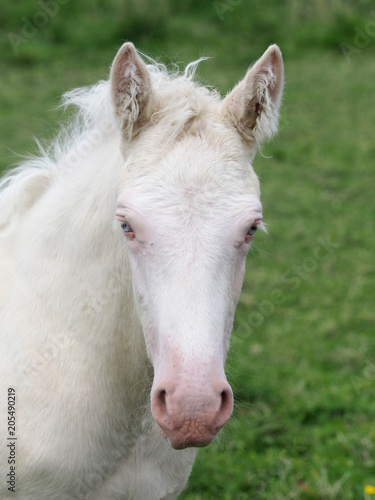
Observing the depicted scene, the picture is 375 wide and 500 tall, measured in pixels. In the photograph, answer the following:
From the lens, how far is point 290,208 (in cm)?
786

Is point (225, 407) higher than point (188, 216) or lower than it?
lower

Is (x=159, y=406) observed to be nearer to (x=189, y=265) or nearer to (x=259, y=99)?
(x=189, y=265)

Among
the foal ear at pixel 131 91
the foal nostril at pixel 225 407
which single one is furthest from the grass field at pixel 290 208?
the foal ear at pixel 131 91

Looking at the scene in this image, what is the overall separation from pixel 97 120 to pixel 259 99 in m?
0.69

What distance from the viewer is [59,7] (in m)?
11.8

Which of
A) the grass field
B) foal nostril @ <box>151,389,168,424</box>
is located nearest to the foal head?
foal nostril @ <box>151,389,168,424</box>

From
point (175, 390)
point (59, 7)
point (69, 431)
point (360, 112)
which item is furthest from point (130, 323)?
point (59, 7)

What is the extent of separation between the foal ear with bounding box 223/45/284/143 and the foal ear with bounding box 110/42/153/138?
0.99 feet

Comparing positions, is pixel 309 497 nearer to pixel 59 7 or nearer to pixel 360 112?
pixel 360 112

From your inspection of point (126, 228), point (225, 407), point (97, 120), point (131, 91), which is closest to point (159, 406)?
point (225, 407)

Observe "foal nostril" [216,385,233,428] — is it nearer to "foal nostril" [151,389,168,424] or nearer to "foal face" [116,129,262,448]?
"foal face" [116,129,262,448]

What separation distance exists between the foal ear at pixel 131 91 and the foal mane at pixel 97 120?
0.12 ft

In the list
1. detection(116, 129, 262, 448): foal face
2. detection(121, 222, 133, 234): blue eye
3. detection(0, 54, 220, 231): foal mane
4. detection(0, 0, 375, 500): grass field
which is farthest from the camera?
detection(0, 0, 375, 500): grass field

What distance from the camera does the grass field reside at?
4.18 metres
